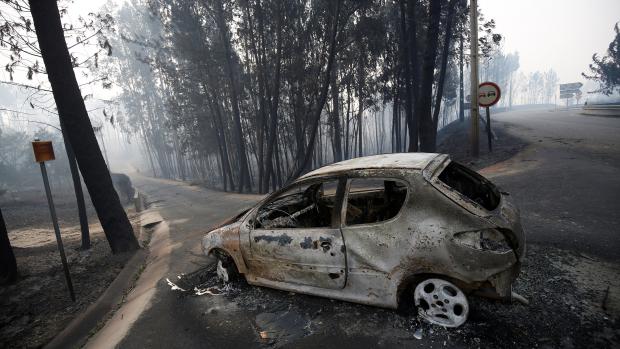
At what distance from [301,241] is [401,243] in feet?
3.61

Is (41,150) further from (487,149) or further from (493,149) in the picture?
(487,149)

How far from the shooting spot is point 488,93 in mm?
10250

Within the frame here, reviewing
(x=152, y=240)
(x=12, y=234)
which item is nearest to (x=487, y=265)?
(x=152, y=240)

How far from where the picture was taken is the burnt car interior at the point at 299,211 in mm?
4141

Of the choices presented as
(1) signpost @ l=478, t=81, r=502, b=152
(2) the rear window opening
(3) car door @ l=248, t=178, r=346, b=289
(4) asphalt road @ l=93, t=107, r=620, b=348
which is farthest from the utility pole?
(3) car door @ l=248, t=178, r=346, b=289

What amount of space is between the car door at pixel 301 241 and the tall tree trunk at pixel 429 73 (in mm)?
8520

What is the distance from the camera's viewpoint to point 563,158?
944 centimetres

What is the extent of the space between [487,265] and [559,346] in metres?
0.86

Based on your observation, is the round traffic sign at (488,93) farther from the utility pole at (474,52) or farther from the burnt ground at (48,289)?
the burnt ground at (48,289)

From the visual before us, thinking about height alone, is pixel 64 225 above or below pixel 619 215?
below

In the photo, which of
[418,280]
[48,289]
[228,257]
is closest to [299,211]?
[228,257]

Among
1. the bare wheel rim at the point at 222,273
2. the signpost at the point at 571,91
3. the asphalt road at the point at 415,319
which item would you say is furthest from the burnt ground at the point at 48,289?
the signpost at the point at 571,91

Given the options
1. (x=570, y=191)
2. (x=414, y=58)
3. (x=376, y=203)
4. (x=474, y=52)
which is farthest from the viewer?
(x=414, y=58)

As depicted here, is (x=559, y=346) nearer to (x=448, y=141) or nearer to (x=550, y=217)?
(x=550, y=217)
